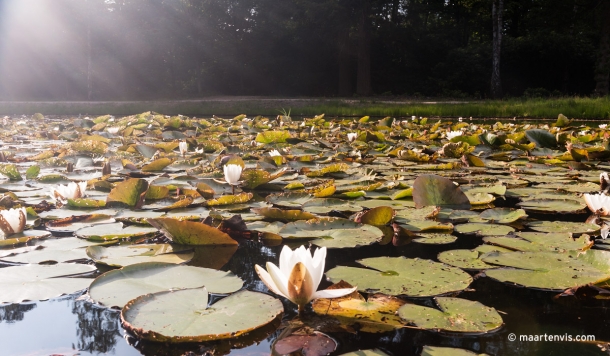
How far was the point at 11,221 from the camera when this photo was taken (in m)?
1.32

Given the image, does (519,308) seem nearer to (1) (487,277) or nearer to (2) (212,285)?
(1) (487,277)

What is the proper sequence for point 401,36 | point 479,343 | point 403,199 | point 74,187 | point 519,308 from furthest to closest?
point 401,36
point 403,199
point 74,187
point 519,308
point 479,343

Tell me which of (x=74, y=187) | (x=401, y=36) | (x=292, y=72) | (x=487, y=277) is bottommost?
(x=487, y=277)

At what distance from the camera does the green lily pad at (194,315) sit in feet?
2.55

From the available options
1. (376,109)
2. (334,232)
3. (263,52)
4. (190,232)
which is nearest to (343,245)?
(334,232)

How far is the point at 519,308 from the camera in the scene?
3.00 feet

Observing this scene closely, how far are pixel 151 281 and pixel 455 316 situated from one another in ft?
1.98

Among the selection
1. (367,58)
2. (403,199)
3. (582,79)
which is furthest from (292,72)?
(403,199)

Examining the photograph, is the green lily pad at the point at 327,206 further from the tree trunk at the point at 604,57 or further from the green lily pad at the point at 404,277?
the tree trunk at the point at 604,57

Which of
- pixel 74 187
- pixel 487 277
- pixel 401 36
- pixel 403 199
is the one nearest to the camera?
pixel 487 277

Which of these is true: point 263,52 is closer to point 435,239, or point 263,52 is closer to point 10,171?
point 10,171

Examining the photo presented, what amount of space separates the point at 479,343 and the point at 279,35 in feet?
58.1

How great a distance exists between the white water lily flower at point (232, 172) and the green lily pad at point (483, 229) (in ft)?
A: 2.90

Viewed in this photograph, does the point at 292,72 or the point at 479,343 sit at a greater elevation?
the point at 292,72
